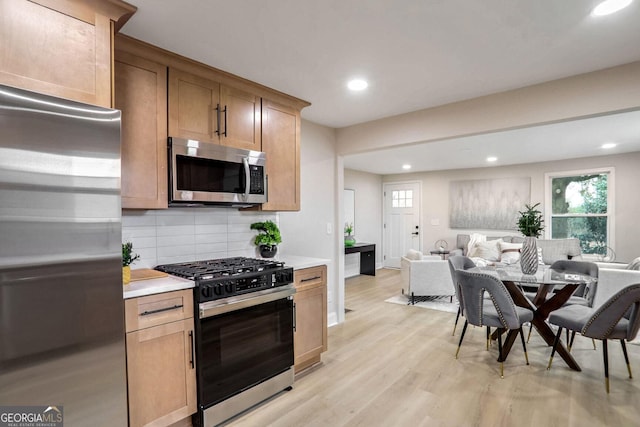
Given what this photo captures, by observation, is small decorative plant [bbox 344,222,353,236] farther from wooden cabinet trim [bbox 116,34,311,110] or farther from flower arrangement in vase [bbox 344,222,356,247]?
wooden cabinet trim [bbox 116,34,311,110]

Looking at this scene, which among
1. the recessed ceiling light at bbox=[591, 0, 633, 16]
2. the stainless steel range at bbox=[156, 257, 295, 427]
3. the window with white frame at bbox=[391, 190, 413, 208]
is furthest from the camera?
the window with white frame at bbox=[391, 190, 413, 208]

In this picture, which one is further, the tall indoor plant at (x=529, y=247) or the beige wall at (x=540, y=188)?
the beige wall at (x=540, y=188)

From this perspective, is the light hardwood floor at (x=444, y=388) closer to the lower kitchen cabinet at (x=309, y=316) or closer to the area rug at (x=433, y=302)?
the lower kitchen cabinet at (x=309, y=316)

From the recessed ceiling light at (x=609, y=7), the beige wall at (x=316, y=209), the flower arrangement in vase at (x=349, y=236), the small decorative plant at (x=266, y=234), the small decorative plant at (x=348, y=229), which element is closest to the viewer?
the recessed ceiling light at (x=609, y=7)

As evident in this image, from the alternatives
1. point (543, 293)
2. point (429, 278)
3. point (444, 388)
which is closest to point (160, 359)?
point (444, 388)

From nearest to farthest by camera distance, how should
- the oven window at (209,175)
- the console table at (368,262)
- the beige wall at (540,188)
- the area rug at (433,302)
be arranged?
the oven window at (209,175) → the area rug at (433,302) → the beige wall at (540,188) → the console table at (368,262)

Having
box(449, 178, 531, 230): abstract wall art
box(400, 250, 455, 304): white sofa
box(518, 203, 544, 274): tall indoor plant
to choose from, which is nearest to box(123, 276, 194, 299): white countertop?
box(518, 203, 544, 274): tall indoor plant

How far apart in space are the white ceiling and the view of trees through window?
4607mm

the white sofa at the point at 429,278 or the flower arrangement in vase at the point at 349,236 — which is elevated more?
the flower arrangement in vase at the point at 349,236

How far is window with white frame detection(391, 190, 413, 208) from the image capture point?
809cm

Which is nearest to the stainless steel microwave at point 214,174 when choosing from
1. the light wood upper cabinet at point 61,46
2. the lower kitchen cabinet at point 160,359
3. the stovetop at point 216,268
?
the stovetop at point 216,268

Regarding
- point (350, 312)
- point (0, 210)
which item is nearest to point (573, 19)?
point (0, 210)

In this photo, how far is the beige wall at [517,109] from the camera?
7.84ft

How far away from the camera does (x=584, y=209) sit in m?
6.00
